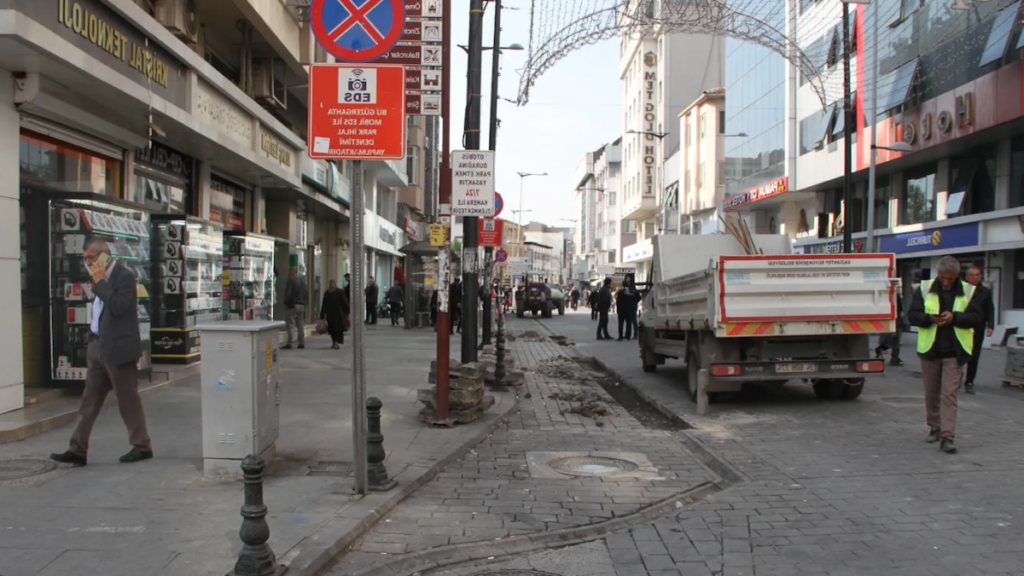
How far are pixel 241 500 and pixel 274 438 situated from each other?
1.00 meters

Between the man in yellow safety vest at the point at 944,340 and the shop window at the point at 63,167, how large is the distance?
9410 millimetres

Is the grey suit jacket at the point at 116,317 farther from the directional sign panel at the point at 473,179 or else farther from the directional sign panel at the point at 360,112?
the directional sign panel at the point at 473,179

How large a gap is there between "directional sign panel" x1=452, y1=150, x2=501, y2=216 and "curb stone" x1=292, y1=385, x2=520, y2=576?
303cm

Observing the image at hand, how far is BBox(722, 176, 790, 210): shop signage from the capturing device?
1243 inches

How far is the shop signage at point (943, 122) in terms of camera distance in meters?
19.6

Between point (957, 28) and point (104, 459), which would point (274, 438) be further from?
point (957, 28)

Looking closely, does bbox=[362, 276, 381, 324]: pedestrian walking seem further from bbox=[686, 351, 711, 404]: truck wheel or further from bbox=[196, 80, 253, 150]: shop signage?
bbox=[686, 351, 711, 404]: truck wheel

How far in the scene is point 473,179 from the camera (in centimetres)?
871

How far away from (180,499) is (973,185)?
76.7ft

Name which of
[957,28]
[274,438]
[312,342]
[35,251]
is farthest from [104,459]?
[957,28]

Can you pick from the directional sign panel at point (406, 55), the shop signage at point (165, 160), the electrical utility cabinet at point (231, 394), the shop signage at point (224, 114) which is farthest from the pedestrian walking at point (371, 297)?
the electrical utility cabinet at point (231, 394)

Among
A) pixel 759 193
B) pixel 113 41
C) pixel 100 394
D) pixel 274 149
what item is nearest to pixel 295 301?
pixel 274 149

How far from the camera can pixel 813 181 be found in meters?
29.1

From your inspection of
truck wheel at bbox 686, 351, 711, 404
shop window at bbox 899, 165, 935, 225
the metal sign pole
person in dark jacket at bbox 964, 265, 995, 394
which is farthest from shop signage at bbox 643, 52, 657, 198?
the metal sign pole
